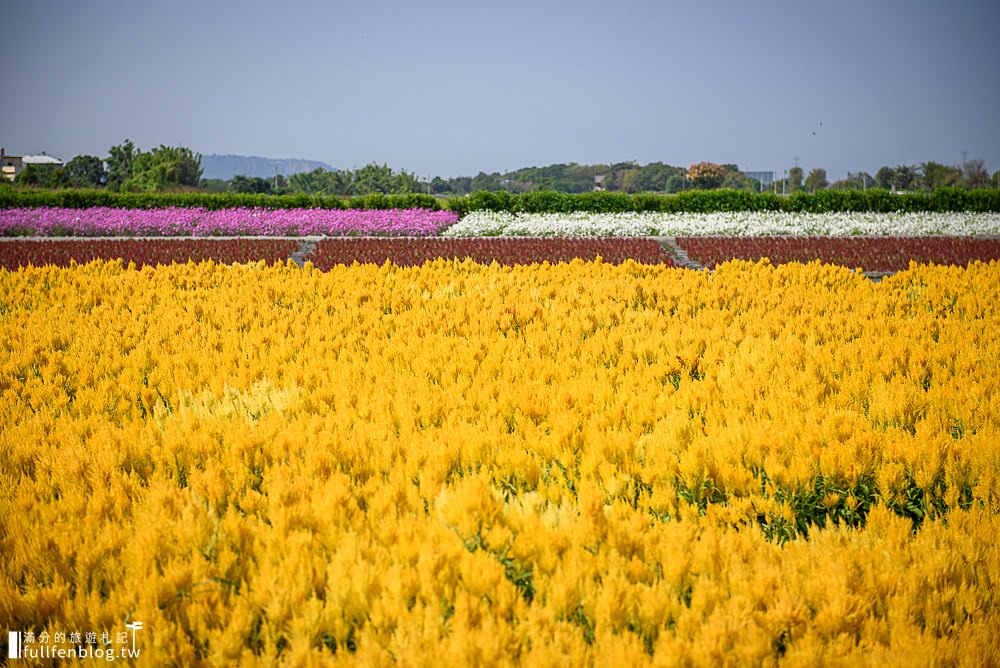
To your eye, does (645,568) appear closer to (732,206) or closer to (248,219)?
(248,219)

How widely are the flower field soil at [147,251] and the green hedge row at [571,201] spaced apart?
34.9ft

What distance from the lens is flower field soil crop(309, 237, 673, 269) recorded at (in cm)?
1353

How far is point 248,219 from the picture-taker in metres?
22.9

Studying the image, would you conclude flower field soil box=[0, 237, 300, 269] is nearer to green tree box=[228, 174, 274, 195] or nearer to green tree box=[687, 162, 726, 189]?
green tree box=[228, 174, 274, 195]

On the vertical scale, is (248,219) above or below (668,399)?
above

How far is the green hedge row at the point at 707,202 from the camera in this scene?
1072 inches

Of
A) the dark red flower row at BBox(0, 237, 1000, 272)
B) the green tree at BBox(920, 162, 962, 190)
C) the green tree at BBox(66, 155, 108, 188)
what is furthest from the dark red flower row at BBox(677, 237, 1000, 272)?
the green tree at BBox(66, 155, 108, 188)

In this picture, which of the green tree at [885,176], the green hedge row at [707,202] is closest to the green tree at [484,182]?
the green tree at [885,176]

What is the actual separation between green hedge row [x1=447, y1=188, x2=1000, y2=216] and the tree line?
1140 centimetres

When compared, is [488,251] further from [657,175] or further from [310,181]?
[657,175]

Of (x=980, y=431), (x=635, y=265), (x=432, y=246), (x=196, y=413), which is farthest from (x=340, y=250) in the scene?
(x=980, y=431)

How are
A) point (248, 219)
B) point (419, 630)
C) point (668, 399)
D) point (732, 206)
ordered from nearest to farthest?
point (419, 630)
point (668, 399)
point (248, 219)
point (732, 206)

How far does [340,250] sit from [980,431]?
1277 cm

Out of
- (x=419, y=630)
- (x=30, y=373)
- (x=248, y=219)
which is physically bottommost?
(x=419, y=630)
